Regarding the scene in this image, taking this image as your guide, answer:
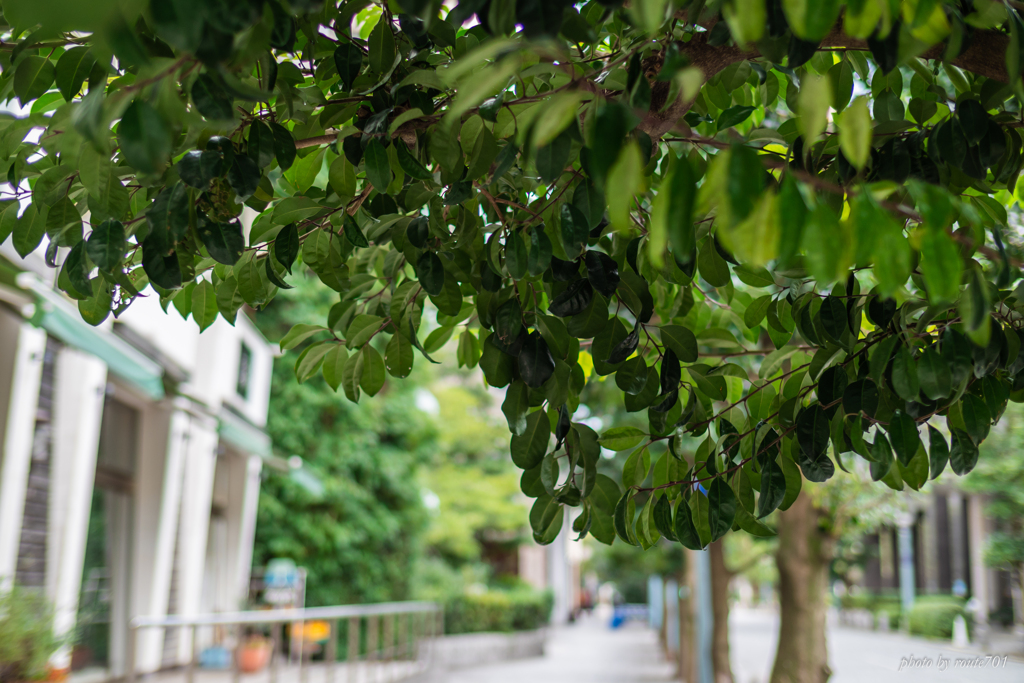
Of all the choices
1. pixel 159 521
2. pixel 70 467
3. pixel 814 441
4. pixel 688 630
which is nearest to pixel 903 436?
pixel 814 441

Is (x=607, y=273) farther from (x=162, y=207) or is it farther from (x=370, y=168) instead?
(x=162, y=207)

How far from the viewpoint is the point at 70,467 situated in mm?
6039

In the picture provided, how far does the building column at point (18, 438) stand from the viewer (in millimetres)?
5016

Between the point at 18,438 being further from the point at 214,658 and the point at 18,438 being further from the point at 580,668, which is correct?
the point at 580,668

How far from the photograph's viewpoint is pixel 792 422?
157cm

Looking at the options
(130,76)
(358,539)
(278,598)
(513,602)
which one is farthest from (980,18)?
(513,602)

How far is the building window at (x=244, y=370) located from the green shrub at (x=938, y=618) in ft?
31.0

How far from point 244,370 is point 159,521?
3917 millimetres

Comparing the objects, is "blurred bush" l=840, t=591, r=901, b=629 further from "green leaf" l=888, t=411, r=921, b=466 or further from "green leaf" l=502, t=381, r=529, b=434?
"green leaf" l=502, t=381, r=529, b=434

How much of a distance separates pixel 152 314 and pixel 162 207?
7076 millimetres

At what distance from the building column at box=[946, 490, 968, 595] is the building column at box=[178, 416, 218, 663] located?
1630cm

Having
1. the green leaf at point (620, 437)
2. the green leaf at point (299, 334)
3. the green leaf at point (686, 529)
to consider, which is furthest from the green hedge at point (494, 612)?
the green leaf at point (686, 529)

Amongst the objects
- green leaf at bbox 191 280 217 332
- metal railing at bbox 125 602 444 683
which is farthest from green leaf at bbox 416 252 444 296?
metal railing at bbox 125 602 444 683

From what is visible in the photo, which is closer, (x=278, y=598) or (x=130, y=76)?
(x=130, y=76)
